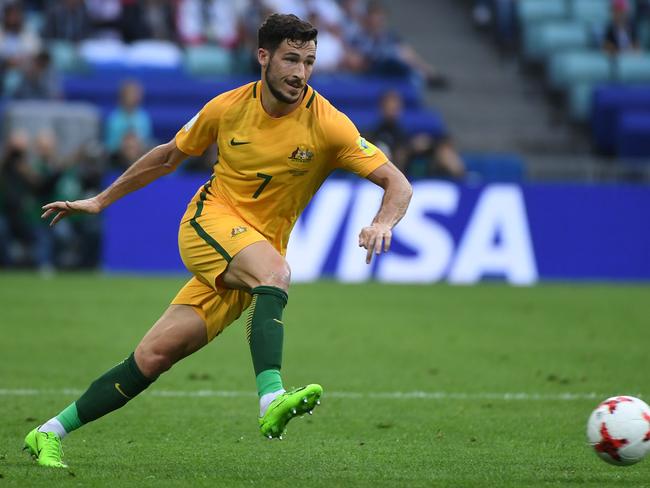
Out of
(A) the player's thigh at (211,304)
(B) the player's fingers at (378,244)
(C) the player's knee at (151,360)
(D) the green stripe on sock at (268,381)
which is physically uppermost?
(B) the player's fingers at (378,244)

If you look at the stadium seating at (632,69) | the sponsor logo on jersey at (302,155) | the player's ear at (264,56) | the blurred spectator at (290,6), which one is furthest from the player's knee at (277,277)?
the stadium seating at (632,69)

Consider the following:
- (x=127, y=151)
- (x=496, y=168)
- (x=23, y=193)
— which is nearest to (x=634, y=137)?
(x=496, y=168)

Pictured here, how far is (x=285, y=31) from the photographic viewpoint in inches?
269

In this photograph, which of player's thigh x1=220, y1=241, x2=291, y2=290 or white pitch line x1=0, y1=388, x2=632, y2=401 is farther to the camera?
white pitch line x1=0, y1=388, x2=632, y2=401

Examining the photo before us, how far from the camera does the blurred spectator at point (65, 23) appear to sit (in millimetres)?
22234

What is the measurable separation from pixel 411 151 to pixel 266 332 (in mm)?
12734

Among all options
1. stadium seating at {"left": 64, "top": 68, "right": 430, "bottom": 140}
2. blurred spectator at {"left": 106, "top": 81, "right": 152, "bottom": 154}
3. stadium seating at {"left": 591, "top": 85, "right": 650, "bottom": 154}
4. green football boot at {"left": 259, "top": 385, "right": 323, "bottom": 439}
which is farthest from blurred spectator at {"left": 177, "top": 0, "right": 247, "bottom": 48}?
green football boot at {"left": 259, "top": 385, "right": 323, "bottom": 439}

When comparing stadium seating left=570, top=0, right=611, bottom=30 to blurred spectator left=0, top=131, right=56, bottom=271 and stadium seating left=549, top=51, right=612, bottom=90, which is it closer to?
stadium seating left=549, top=51, right=612, bottom=90

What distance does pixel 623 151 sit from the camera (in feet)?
73.0

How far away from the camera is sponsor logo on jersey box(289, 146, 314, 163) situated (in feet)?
Result: 22.8

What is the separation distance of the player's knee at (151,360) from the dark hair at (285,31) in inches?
65.6

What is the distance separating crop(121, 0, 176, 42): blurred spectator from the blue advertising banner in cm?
487

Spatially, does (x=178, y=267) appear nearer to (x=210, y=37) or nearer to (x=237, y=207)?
(x=210, y=37)

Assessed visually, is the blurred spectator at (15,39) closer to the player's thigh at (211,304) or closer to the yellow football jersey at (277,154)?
the yellow football jersey at (277,154)
